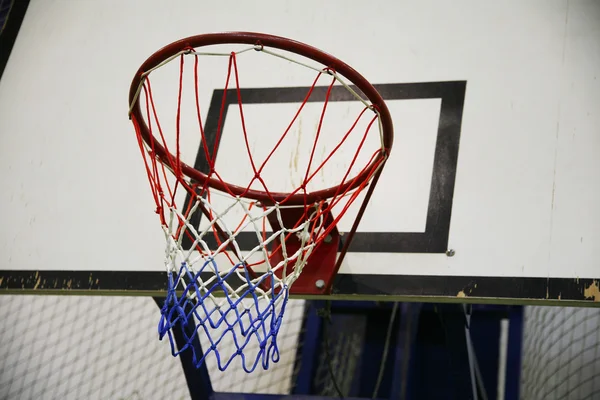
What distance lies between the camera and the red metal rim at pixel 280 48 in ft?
5.57

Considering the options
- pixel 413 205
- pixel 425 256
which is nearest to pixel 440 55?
pixel 413 205

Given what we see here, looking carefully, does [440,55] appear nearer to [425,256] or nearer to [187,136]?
[425,256]

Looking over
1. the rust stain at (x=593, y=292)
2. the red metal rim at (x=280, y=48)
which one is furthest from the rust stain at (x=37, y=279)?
the rust stain at (x=593, y=292)

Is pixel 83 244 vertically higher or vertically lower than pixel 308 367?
higher

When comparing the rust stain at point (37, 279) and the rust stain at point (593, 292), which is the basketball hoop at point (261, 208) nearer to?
the rust stain at point (37, 279)

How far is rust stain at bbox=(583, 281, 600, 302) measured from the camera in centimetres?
182

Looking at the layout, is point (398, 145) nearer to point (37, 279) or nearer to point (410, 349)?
point (410, 349)

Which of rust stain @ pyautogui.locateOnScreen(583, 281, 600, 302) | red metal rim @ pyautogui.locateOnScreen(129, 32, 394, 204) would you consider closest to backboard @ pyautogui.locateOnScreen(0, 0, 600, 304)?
rust stain @ pyautogui.locateOnScreen(583, 281, 600, 302)

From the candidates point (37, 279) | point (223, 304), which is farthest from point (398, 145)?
point (37, 279)

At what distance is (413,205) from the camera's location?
6.69 feet

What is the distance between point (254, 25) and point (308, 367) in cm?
135

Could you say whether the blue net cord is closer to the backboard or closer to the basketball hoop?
the basketball hoop

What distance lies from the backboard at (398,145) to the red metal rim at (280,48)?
0.52 feet

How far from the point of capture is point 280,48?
170cm
